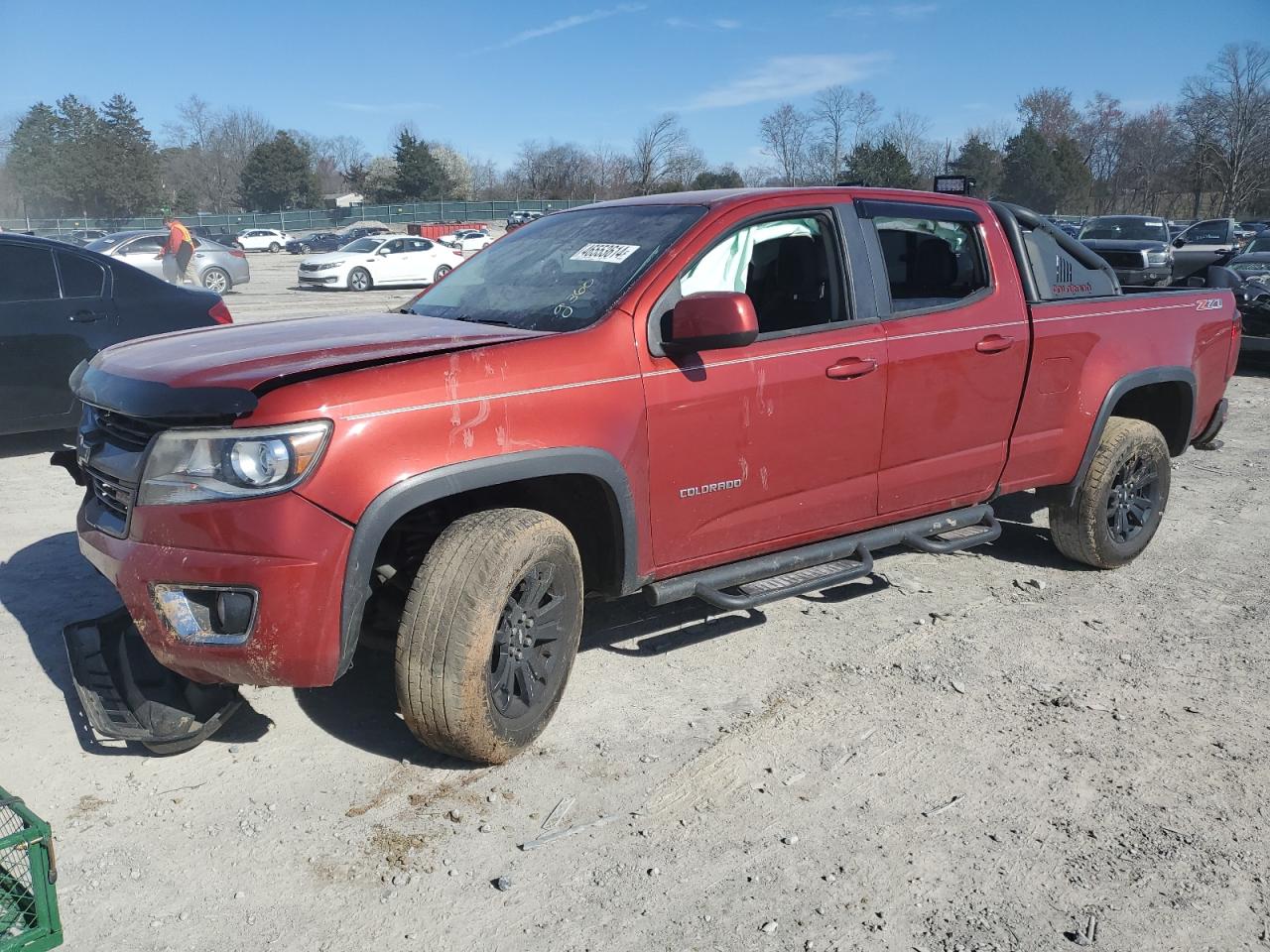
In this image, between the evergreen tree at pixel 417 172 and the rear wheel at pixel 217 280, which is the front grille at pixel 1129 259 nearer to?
the rear wheel at pixel 217 280

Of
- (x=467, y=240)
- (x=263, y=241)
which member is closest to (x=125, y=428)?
(x=467, y=240)

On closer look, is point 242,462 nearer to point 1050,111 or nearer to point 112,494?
point 112,494

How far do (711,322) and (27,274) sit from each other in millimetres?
5728

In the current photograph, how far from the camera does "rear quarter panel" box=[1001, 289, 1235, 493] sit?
16.1 ft

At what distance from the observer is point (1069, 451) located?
16.8 feet

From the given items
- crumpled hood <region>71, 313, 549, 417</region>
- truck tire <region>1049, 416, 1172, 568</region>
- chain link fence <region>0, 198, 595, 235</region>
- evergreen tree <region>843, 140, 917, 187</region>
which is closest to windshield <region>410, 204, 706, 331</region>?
crumpled hood <region>71, 313, 549, 417</region>

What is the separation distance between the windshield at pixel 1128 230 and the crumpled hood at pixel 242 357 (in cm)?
2030

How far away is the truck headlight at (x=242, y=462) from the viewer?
290 centimetres

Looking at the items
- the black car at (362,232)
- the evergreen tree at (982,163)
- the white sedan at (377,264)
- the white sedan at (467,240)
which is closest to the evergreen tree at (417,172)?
the black car at (362,232)

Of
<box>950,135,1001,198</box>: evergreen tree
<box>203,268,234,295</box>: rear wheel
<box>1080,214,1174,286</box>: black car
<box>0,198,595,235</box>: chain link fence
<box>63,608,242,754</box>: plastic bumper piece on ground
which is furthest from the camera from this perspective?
<box>0,198,595,235</box>: chain link fence

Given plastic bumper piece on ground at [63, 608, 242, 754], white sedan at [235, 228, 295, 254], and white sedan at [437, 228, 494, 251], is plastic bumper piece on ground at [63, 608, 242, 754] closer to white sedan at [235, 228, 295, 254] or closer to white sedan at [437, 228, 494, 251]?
white sedan at [437, 228, 494, 251]

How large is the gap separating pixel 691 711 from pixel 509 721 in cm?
78

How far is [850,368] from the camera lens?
13.6 ft

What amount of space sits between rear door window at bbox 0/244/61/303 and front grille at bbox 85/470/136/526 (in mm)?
4365
